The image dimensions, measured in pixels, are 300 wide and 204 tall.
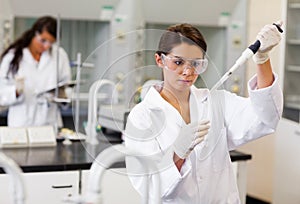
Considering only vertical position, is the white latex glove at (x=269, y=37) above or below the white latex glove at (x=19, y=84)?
above

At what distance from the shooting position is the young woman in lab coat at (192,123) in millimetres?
1499

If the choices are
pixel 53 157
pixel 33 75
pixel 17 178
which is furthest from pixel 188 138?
pixel 33 75

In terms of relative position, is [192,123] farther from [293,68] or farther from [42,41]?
[293,68]

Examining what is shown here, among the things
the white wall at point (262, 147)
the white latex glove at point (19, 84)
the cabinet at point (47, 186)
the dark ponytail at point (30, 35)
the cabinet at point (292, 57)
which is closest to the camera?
the cabinet at point (47, 186)

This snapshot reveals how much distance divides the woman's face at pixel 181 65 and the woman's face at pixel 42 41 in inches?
78.8

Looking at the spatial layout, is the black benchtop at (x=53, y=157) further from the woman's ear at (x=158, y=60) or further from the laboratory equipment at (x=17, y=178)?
the laboratory equipment at (x=17, y=178)

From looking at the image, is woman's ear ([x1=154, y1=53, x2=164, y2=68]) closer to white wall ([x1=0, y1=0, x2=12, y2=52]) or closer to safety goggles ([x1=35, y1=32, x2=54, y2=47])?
safety goggles ([x1=35, y1=32, x2=54, y2=47])

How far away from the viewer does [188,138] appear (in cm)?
153

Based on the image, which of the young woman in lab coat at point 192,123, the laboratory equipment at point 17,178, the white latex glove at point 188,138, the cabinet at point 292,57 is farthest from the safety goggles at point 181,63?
the cabinet at point 292,57

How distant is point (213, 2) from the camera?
467 cm

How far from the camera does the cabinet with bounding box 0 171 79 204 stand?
2.40 m

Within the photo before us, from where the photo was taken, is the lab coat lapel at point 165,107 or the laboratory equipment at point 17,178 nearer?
the laboratory equipment at point 17,178

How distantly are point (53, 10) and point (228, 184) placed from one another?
105 inches

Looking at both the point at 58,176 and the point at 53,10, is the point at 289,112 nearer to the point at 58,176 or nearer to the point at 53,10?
the point at 53,10
